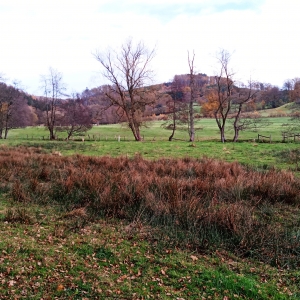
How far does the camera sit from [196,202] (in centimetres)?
689

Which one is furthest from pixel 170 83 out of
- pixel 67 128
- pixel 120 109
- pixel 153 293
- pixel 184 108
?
pixel 153 293

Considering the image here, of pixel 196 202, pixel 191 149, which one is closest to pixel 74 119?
pixel 191 149

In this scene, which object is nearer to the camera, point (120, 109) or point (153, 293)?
point (153, 293)

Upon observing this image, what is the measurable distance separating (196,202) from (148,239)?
171cm

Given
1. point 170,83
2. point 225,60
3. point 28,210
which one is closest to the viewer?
point 28,210

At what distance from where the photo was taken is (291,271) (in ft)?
15.5

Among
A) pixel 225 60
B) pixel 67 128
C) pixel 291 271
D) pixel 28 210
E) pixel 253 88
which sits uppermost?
pixel 225 60

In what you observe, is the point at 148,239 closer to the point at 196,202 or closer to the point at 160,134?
the point at 196,202

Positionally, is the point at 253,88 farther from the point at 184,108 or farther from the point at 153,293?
the point at 153,293

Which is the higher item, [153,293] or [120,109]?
[120,109]

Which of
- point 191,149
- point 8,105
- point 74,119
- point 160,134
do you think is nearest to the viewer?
point 191,149

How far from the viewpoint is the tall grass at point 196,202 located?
5.62m

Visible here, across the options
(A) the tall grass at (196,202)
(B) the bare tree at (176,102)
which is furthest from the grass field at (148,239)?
(B) the bare tree at (176,102)

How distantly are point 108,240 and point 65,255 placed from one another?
3.29 feet
